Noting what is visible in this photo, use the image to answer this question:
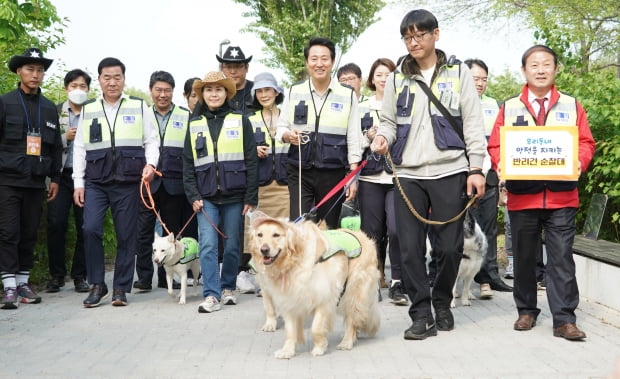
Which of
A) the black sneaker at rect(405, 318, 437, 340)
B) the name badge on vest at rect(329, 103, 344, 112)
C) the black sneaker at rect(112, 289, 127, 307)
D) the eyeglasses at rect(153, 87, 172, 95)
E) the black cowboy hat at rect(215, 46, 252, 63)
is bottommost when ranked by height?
the black sneaker at rect(112, 289, 127, 307)

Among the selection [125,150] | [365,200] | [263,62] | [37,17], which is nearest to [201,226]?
[125,150]

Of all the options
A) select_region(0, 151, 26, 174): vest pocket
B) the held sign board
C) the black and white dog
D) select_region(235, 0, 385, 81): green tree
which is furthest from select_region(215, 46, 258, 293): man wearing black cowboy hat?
select_region(235, 0, 385, 81): green tree

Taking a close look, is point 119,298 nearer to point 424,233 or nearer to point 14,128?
point 14,128

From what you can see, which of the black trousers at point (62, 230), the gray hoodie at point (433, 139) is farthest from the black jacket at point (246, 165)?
the gray hoodie at point (433, 139)

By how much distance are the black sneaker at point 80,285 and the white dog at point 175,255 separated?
4.09ft

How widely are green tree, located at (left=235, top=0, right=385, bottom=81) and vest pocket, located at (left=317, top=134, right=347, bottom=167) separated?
23465 mm

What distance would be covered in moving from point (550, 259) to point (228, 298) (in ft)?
11.5

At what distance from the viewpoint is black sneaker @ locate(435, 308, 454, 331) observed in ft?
22.4

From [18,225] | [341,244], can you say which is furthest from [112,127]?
[341,244]

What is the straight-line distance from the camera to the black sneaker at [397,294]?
832 centimetres

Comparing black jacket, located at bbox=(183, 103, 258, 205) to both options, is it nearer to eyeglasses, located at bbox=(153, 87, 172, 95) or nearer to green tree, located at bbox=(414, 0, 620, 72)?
eyeglasses, located at bbox=(153, 87, 172, 95)

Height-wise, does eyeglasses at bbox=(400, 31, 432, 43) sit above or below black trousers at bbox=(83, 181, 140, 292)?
above

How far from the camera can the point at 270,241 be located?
580cm

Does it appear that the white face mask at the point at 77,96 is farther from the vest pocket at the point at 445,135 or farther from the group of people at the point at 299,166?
the vest pocket at the point at 445,135
